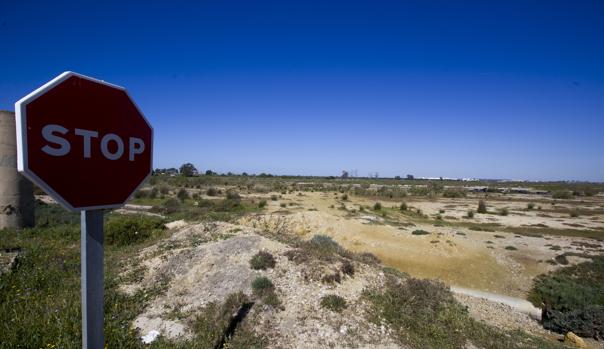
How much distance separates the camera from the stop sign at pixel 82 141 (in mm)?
1545

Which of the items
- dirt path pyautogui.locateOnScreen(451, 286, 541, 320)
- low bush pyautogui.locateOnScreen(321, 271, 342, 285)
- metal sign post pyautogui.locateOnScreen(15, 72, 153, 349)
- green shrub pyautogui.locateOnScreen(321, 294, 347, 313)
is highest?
metal sign post pyautogui.locateOnScreen(15, 72, 153, 349)

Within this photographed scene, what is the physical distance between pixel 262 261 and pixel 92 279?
18.1 feet

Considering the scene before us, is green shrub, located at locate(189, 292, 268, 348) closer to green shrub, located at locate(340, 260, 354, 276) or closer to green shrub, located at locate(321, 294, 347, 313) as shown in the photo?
green shrub, located at locate(321, 294, 347, 313)

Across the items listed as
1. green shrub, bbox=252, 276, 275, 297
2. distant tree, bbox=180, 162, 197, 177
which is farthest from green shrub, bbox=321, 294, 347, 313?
distant tree, bbox=180, 162, 197, 177

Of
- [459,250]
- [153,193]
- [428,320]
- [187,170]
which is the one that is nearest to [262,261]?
[428,320]

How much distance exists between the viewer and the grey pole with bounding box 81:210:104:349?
181cm

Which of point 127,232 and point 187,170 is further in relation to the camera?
point 187,170

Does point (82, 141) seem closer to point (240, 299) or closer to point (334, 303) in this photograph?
point (240, 299)

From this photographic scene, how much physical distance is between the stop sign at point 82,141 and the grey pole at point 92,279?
12 centimetres

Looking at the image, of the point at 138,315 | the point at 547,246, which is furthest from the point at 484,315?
the point at 547,246

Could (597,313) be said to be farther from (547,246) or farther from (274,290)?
(547,246)

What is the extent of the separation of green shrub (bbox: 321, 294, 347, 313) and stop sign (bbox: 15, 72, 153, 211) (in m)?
4.79

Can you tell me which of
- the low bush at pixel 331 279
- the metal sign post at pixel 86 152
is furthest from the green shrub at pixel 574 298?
the metal sign post at pixel 86 152

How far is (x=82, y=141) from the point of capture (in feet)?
5.84
